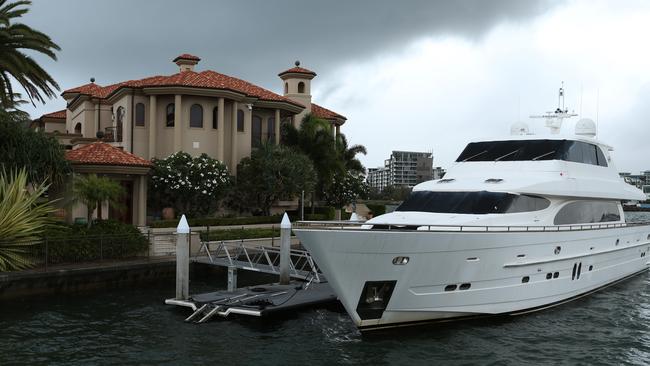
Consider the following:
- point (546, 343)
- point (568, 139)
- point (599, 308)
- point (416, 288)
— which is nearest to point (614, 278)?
point (599, 308)

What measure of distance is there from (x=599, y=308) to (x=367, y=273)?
898cm

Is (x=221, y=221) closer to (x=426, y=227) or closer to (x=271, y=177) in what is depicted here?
(x=271, y=177)

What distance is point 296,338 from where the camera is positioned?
13984 mm

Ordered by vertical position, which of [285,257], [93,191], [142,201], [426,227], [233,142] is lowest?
[285,257]

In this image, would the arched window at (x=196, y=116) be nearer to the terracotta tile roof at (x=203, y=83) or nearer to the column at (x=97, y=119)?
the terracotta tile roof at (x=203, y=83)

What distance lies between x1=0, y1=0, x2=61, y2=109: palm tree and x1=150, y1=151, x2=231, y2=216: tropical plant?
6881 mm

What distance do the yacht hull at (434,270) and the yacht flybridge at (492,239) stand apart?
0.02 m

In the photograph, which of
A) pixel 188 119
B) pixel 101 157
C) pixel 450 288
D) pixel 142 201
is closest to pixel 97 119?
A: pixel 188 119

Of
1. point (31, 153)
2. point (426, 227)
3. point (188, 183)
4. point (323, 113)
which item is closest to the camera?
point (426, 227)

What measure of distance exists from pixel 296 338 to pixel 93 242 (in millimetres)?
9872

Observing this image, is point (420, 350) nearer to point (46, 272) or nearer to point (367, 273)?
point (367, 273)

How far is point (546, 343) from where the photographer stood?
13.6 metres

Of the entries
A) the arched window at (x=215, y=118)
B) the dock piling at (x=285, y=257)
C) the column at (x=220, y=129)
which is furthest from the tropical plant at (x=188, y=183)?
the dock piling at (x=285, y=257)

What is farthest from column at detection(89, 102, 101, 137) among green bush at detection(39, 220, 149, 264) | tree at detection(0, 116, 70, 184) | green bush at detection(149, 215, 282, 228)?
green bush at detection(39, 220, 149, 264)
